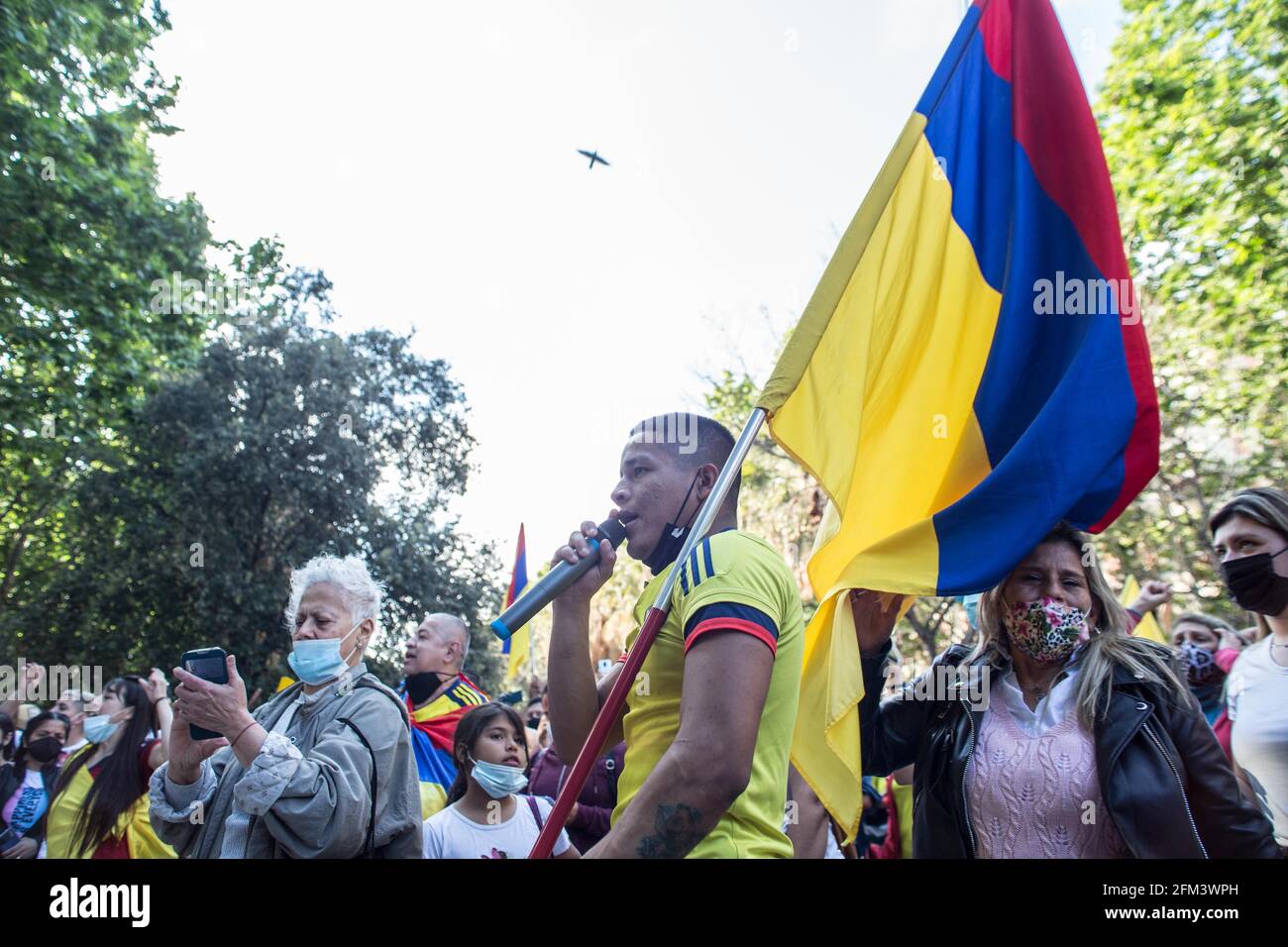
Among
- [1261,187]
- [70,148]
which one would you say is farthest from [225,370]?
[1261,187]

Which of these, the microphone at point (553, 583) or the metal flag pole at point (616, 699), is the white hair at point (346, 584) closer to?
the microphone at point (553, 583)

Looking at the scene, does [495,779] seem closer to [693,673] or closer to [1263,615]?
[693,673]

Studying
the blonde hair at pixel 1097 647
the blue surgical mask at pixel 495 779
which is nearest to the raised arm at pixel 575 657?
the blonde hair at pixel 1097 647

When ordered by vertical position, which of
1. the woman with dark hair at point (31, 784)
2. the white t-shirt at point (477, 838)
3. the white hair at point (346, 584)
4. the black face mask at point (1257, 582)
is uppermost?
the white hair at point (346, 584)

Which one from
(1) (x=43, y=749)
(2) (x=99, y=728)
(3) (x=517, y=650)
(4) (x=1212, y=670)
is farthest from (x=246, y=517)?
(4) (x=1212, y=670)

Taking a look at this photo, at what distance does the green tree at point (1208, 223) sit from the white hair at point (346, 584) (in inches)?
484

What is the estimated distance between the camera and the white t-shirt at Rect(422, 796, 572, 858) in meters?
4.59

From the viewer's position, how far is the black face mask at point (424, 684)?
6.65 m

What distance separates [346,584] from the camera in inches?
155

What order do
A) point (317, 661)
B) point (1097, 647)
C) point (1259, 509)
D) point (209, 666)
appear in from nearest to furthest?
point (1097, 647) < point (209, 666) < point (1259, 509) < point (317, 661)

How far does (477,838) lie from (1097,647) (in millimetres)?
3031
